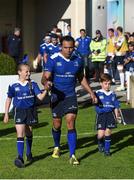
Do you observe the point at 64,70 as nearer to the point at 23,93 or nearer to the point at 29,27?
the point at 23,93

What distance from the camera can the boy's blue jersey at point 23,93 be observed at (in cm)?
936

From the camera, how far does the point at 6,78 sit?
1533cm

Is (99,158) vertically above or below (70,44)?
below

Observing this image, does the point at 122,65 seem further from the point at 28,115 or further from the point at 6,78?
the point at 28,115

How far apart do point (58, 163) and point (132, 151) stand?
1.58m

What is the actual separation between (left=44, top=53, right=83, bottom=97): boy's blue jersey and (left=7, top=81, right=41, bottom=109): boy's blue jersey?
0.35 m

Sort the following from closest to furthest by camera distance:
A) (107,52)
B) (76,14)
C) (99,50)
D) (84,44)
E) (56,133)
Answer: (56,133) → (107,52) → (99,50) → (84,44) → (76,14)

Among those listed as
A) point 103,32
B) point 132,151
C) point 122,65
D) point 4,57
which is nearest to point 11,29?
point 103,32

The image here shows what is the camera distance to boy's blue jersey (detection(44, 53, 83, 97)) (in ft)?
30.7

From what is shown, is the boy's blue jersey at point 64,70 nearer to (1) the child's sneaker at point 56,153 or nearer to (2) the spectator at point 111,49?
(1) the child's sneaker at point 56,153

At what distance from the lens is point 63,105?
9508mm

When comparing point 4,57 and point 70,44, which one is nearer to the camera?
point 70,44

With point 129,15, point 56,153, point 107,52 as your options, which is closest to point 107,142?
point 56,153

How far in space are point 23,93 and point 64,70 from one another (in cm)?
72
